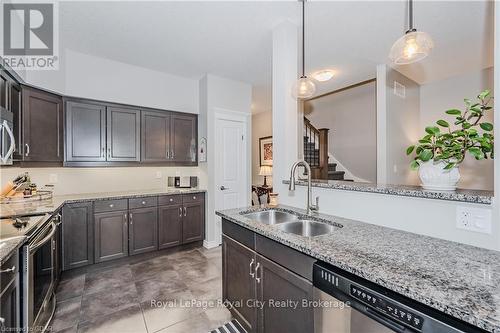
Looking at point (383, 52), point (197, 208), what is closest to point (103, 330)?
point (197, 208)

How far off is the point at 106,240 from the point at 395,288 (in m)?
3.22

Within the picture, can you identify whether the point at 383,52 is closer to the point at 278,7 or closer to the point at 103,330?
the point at 278,7

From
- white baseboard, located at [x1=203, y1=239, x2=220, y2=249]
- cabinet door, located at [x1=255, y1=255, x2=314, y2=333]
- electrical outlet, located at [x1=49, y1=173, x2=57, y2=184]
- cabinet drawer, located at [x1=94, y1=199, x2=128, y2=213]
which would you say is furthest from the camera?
white baseboard, located at [x1=203, y1=239, x2=220, y2=249]

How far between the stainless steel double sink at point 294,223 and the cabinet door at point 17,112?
2400 millimetres

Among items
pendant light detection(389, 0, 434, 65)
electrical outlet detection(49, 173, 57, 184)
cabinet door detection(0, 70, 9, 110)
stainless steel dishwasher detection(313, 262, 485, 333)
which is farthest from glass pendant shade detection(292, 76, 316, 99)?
electrical outlet detection(49, 173, 57, 184)

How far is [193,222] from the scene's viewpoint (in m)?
3.71

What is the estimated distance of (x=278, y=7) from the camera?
2.24m

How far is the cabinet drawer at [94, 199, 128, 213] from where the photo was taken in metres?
2.92

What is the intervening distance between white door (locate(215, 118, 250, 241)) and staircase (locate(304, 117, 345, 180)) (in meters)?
1.88

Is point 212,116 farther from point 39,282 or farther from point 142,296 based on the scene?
point 39,282

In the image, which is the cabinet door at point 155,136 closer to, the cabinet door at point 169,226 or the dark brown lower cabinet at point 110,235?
the cabinet door at point 169,226

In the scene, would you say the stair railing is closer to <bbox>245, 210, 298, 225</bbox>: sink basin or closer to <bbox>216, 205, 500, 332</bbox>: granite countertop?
<bbox>245, 210, 298, 225</bbox>: sink basin

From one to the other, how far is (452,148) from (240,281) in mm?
1684

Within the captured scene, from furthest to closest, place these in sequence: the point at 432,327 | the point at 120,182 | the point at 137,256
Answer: the point at 120,182 → the point at 137,256 → the point at 432,327
